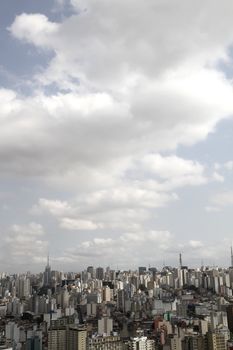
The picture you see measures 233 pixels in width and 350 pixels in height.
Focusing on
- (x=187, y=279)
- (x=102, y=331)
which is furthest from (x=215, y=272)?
(x=102, y=331)

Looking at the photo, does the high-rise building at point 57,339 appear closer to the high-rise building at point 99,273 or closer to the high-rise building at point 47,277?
the high-rise building at point 47,277

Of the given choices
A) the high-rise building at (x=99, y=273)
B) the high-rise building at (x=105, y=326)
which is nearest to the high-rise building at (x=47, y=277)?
the high-rise building at (x=99, y=273)

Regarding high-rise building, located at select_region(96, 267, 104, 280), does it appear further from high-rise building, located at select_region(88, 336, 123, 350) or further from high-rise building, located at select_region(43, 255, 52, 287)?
high-rise building, located at select_region(88, 336, 123, 350)

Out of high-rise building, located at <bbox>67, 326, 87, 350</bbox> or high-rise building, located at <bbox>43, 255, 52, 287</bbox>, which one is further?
high-rise building, located at <bbox>43, 255, 52, 287</bbox>

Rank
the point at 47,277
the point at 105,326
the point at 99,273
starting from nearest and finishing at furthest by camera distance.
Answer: the point at 105,326, the point at 47,277, the point at 99,273

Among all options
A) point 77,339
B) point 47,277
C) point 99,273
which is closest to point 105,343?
point 77,339

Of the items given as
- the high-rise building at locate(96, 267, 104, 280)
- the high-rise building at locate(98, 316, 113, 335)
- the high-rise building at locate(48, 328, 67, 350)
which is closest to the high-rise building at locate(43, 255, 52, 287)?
the high-rise building at locate(96, 267, 104, 280)

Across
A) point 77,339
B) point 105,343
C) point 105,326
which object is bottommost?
point 105,343

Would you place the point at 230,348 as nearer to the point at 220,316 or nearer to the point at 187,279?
the point at 220,316

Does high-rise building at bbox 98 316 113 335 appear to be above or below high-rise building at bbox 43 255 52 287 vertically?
below

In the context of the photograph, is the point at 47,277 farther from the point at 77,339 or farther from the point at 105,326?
the point at 77,339

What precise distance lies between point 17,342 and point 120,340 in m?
4.22

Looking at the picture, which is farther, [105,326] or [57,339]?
[105,326]

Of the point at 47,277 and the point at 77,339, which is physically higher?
the point at 47,277
